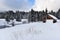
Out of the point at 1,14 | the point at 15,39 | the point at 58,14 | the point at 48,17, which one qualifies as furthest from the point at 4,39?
the point at 1,14

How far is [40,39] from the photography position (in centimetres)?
1035

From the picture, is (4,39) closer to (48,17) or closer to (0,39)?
(0,39)

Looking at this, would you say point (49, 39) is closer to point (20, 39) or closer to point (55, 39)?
point (55, 39)

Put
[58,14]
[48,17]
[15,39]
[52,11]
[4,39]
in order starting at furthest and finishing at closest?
1. [52,11]
2. [58,14]
3. [48,17]
4. [4,39]
5. [15,39]

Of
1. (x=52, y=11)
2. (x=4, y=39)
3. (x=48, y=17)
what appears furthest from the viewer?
(x=52, y=11)

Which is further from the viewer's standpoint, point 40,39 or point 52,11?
point 52,11

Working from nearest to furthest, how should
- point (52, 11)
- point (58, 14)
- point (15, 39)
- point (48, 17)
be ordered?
1. point (15, 39)
2. point (48, 17)
3. point (58, 14)
4. point (52, 11)

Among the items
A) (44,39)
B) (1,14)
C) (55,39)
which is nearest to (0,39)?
(44,39)

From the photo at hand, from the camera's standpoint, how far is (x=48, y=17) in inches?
1853

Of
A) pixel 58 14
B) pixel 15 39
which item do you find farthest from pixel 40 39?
pixel 58 14

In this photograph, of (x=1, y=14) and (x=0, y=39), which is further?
(x=1, y=14)

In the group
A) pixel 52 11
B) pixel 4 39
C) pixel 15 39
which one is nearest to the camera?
pixel 15 39

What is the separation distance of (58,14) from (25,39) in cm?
7624

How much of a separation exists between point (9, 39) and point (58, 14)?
76622mm
